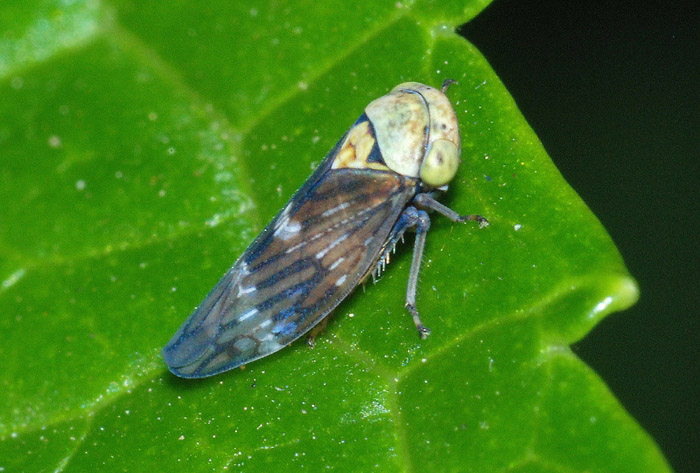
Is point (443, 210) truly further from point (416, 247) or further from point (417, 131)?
point (417, 131)

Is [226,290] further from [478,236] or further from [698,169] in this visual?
[698,169]

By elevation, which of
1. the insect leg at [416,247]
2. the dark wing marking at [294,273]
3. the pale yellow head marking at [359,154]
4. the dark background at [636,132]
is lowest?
the dark background at [636,132]

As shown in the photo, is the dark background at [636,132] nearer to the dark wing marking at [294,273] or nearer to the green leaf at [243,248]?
the green leaf at [243,248]

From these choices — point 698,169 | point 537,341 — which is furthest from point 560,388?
point 698,169

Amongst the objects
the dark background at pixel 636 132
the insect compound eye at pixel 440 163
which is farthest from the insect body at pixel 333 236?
the dark background at pixel 636 132

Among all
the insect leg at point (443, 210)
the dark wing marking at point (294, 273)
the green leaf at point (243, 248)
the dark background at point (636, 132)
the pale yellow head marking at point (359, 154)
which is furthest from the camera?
the dark background at point (636, 132)

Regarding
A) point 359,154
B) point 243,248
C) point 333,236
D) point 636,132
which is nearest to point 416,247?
point 333,236

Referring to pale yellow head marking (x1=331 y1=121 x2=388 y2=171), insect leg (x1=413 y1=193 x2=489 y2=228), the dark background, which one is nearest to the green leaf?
insect leg (x1=413 y1=193 x2=489 y2=228)
